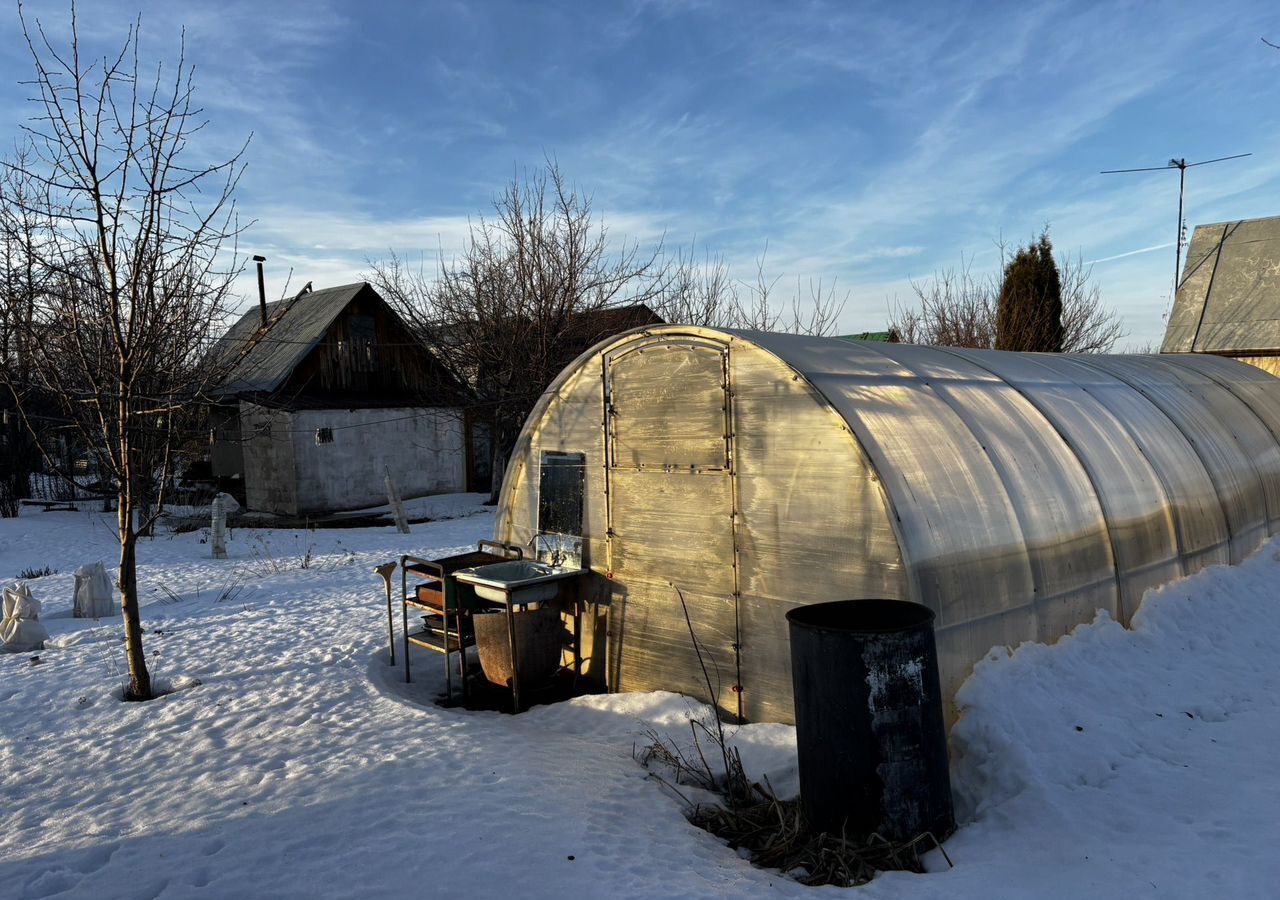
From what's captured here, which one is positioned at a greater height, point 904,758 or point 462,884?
point 904,758

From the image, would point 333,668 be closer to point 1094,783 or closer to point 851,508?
point 851,508

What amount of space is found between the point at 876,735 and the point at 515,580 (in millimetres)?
3885

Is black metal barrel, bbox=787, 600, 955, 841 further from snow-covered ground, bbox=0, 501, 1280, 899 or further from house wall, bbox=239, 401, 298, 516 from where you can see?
house wall, bbox=239, 401, 298, 516

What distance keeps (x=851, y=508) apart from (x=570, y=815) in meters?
2.73

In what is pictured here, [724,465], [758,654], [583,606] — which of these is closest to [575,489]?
[583,606]

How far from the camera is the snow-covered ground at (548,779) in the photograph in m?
4.32

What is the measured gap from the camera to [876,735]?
182 inches

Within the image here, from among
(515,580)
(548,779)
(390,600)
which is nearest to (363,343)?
(390,600)

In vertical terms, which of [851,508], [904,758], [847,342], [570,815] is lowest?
[570,815]

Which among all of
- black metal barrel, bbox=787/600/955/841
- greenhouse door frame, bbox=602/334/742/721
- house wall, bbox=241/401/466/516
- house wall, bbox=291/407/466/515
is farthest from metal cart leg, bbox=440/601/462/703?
house wall, bbox=291/407/466/515

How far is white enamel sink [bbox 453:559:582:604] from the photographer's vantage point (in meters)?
7.39

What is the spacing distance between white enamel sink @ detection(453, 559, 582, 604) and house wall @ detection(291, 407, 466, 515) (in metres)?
15.3

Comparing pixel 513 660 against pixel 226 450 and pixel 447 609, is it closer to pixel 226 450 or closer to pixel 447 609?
pixel 447 609

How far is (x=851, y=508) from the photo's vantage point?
601cm
